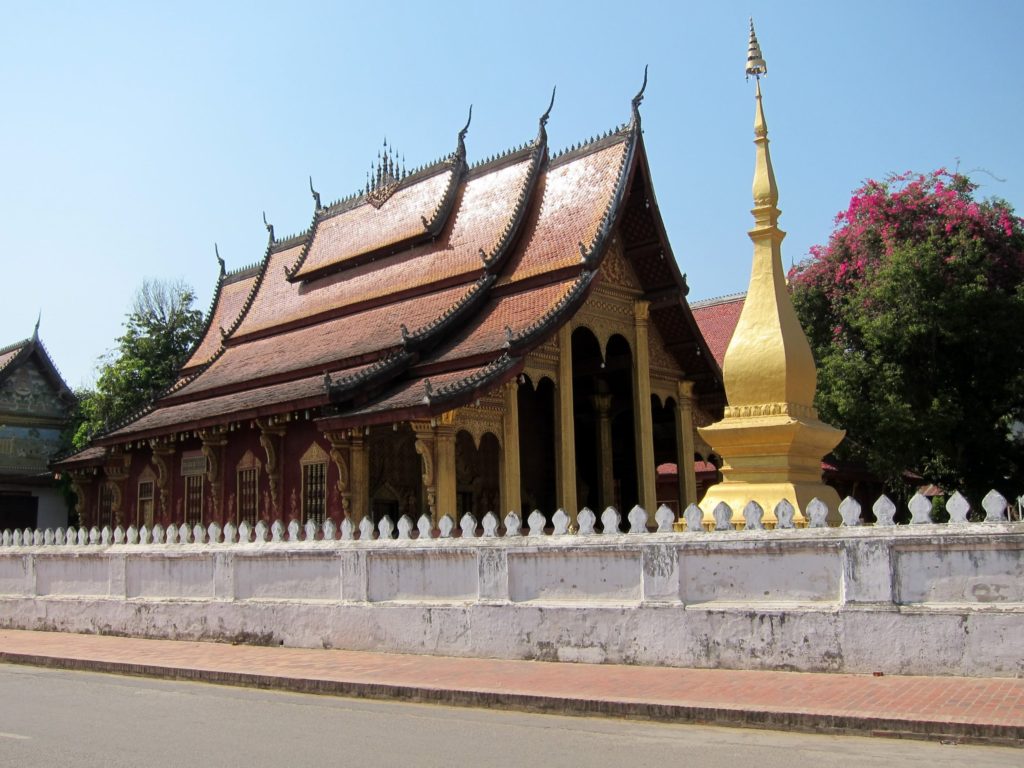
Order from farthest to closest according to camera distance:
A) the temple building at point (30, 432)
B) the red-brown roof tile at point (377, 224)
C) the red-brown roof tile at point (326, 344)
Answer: the temple building at point (30, 432), the red-brown roof tile at point (377, 224), the red-brown roof tile at point (326, 344)

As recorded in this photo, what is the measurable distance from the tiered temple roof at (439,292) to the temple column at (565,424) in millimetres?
774

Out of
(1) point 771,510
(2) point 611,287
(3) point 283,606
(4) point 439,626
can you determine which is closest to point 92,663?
(3) point 283,606

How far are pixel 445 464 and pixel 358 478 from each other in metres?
1.75

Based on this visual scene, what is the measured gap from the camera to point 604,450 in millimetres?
20141

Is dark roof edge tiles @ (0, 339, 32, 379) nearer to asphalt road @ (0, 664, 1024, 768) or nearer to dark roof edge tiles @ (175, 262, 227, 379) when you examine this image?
dark roof edge tiles @ (175, 262, 227, 379)

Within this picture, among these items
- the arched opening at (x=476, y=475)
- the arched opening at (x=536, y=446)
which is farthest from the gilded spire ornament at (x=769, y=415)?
the arched opening at (x=536, y=446)

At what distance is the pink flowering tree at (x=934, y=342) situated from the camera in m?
19.3

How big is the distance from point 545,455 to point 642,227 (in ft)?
16.9

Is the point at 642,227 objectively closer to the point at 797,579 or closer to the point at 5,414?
the point at 797,579

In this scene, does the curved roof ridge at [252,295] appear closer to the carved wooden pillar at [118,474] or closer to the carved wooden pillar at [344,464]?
the carved wooden pillar at [118,474]

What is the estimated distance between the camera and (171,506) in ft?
66.1

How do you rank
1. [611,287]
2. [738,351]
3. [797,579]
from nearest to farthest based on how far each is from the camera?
[797,579] < [738,351] < [611,287]

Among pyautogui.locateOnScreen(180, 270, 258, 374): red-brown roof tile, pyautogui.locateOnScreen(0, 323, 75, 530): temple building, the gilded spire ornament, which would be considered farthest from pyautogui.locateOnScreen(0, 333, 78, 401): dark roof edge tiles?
the gilded spire ornament

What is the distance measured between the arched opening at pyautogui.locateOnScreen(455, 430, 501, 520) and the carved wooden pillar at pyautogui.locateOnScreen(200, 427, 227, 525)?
4.27m
